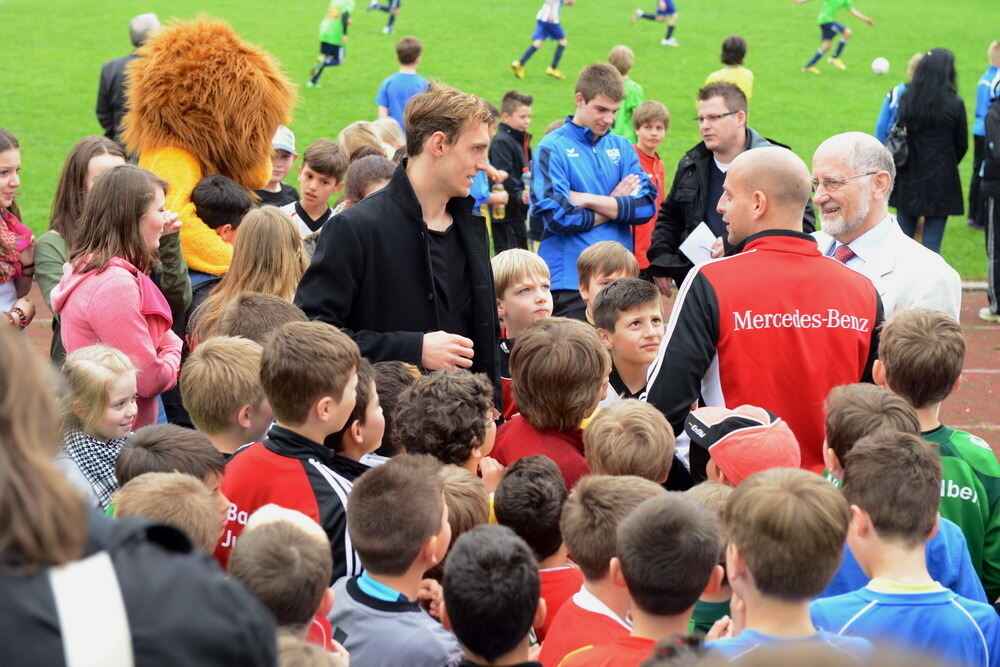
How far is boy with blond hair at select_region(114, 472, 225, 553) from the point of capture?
2955 mm

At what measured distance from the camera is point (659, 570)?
2.68 m

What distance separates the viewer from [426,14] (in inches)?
1154

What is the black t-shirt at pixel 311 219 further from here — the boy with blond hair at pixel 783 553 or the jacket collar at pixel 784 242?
the boy with blond hair at pixel 783 553

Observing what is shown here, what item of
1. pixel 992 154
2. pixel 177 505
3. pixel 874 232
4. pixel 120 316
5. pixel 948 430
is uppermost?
pixel 874 232

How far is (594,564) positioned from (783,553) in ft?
1.84

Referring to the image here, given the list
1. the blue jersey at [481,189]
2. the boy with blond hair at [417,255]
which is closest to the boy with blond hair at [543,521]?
the boy with blond hair at [417,255]

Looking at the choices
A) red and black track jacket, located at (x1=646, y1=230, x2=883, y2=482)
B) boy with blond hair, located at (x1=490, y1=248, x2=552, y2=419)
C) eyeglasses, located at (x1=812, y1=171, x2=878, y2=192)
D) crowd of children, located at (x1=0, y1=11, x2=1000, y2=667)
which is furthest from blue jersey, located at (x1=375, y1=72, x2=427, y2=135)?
red and black track jacket, located at (x1=646, y1=230, x2=883, y2=482)

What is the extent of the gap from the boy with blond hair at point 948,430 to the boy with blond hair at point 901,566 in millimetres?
562

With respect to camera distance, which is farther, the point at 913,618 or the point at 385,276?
the point at 385,276

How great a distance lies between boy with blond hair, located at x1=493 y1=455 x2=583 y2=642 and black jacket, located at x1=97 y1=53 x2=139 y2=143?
8.31 meters

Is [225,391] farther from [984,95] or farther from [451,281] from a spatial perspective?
[984,95]

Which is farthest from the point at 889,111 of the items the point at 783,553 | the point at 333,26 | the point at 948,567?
the point at 333,26

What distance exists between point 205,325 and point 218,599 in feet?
12.0

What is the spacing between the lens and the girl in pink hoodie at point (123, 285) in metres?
4.74
